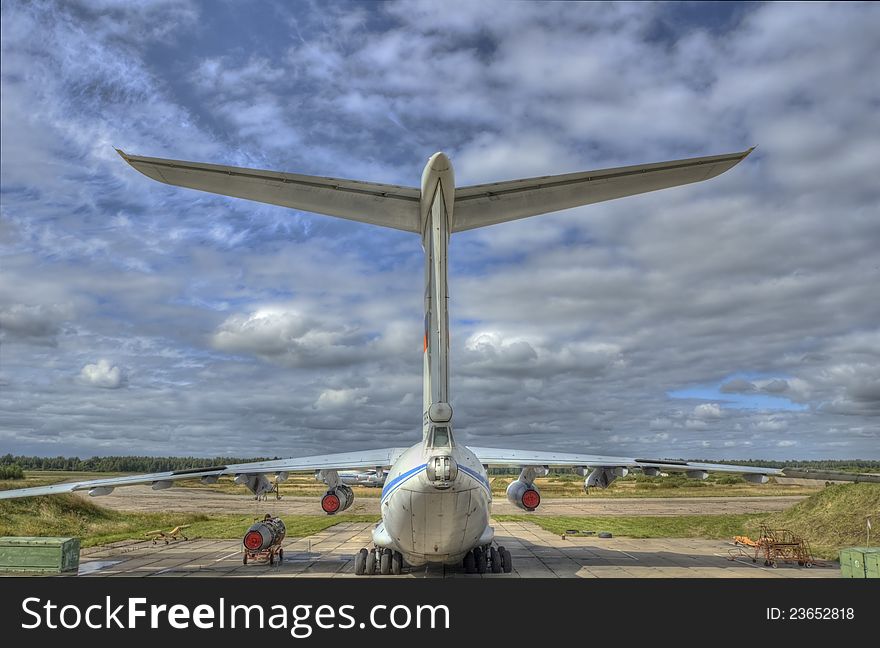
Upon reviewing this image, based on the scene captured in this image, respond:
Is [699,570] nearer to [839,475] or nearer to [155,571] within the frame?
[839,475]

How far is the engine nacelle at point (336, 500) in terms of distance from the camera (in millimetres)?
18375

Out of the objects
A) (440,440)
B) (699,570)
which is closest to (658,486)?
(699,570)

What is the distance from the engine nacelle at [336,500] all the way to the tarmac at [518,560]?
6.18 feet

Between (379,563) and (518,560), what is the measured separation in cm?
580

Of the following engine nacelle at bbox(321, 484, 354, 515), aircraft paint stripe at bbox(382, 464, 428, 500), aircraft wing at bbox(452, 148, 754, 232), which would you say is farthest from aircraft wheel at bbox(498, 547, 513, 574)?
aircraft wing at bbox(452, 148, 754, 232)

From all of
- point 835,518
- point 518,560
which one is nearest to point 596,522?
point 835,518

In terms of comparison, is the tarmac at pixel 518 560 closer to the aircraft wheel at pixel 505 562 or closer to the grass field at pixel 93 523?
the aircraft wheel at pixel 505 562

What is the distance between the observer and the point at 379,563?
17.7 m

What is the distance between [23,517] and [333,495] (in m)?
21.4

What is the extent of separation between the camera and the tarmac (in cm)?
1841

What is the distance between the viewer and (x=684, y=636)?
8.55 m

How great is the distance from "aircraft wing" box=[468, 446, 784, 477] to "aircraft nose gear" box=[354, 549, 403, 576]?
12.5ft

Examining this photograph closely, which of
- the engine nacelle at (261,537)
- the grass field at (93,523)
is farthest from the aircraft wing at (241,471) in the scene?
the grass field at (93,523)

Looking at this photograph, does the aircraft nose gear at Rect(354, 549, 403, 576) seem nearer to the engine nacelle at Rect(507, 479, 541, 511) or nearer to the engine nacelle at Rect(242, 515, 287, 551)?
the engine nacelle at Rect(507, 479, 541, 511)
